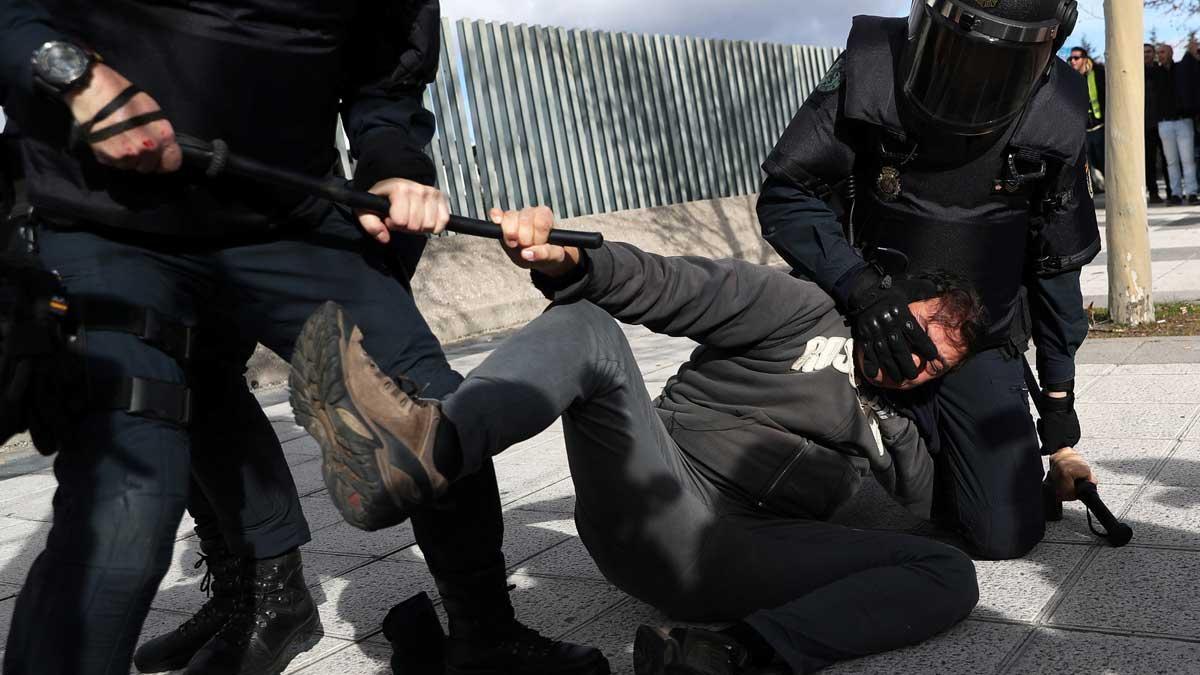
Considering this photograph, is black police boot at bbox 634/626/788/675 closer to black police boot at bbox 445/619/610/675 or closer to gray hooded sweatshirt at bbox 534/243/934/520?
black police boot at bbox 445/619/610/675

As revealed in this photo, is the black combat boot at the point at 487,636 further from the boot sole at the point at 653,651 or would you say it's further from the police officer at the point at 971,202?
the police officer at the point at 971,202

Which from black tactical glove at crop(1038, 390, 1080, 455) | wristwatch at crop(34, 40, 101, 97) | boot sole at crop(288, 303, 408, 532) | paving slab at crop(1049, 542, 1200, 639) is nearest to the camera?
wristwatch at crop(34, 40, 101, 97)

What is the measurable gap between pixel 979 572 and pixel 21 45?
94.4 inches

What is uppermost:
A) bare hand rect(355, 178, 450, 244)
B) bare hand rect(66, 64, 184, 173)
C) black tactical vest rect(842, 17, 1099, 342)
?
bare hand rect(66, 64, 184, 173)

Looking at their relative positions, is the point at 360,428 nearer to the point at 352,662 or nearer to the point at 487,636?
the point at 487,636

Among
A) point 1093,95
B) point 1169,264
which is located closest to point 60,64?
point 1169,264

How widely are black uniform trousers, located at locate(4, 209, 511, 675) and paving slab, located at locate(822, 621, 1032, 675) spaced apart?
759 millimetres

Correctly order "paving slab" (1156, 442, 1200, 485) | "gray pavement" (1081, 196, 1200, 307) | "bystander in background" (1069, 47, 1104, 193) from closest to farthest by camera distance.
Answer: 1. "paving slab" (1156, 442, 1200, 485)
2. "gray pavement" (1081, 196, 1200, 307)
3. "bystander in background" (1069, 47, 1104, 193)

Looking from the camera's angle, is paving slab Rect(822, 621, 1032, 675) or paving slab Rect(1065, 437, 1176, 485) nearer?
paving slab Rect(822, 621, 1032, 675)

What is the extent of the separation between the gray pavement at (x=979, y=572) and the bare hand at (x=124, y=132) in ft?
4.11

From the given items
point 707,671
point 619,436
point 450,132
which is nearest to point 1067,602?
point 707,671

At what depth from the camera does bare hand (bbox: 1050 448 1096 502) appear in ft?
10.2

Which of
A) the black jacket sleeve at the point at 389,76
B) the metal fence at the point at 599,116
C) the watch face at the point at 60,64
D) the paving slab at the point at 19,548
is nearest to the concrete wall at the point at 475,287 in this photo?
the metal fence at the point at 599,116

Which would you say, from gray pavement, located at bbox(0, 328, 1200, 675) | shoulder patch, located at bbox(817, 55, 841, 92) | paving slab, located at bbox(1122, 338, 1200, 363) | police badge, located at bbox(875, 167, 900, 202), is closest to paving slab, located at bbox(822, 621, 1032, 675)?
gray pavement, located at bbox(0, 328, 1200, 675)
